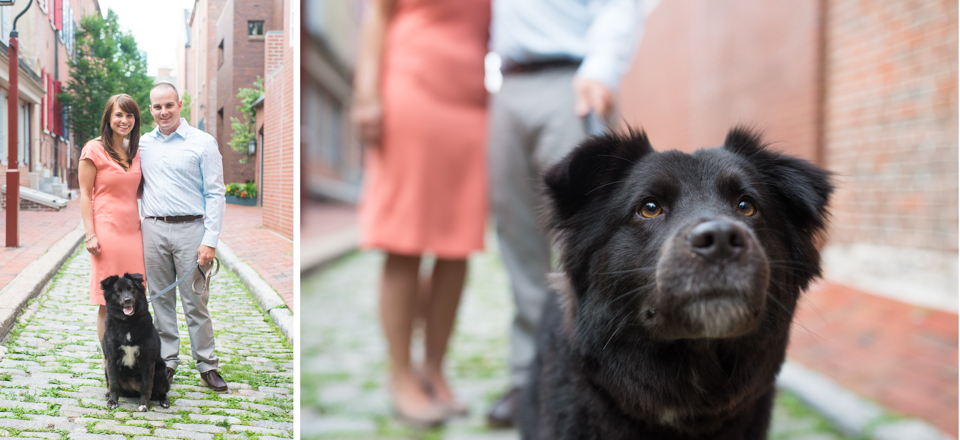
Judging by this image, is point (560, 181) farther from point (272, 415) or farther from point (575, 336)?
point (272, 415)

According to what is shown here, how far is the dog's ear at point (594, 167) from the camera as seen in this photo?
143cm

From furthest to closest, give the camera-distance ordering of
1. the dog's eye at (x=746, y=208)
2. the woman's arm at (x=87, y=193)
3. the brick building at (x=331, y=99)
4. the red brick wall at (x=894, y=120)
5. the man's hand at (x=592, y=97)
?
the brick building at (x=331, y=99) < the red brick wall at (x=894, y=120) < the woman's arm at (x=87, y=193) < the man's hand at (x=592, y=97) < the dog's eye at (x=746, y=208)

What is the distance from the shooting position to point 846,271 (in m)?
4.48

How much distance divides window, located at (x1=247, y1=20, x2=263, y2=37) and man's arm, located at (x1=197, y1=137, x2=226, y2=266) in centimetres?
49

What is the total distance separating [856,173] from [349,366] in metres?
4.21

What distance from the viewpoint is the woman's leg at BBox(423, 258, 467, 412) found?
232 cm

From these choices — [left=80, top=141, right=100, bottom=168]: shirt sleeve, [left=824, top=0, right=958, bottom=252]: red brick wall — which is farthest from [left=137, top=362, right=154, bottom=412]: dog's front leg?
[left=824, top=0, right=958, bottom=252]: red brick wall

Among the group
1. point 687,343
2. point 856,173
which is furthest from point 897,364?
point 687,343

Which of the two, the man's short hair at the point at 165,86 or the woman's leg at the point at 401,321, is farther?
the woman's leg at the point at 401,321

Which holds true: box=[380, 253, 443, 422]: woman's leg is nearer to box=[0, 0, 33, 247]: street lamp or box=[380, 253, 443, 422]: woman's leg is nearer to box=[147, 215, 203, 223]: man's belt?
box=[147, 215, 203, 223]: man's belt

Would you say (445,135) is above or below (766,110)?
below

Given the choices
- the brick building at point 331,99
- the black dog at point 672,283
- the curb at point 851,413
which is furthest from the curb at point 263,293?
the brick building at point 331,99

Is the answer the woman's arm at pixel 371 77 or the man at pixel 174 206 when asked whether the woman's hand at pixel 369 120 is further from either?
the man at pixel 174 206

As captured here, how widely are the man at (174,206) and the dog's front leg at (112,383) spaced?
0.55 feet
